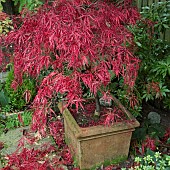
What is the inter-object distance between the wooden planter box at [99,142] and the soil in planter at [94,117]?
58mm

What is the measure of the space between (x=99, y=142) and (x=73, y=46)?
93cm

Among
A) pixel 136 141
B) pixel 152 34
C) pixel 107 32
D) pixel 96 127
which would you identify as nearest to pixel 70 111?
pixel 96 127

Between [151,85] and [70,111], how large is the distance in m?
0.84

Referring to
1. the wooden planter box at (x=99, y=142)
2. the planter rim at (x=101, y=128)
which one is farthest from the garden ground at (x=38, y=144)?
the planter rim at (x=101, y=128)

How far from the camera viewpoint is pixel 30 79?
131 inches

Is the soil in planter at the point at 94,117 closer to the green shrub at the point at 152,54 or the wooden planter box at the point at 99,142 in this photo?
the wooden planter box at the point at 99,142

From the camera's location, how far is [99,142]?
2.30 metres

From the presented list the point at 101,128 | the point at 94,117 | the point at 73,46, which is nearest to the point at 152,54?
the point at 94,117

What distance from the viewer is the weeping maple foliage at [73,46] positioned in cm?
175

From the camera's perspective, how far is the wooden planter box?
221 cm

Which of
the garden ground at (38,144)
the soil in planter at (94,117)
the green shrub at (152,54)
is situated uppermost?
the green shrub at (152,54)

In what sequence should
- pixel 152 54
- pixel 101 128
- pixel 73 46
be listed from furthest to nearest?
pixel 152 54 → pixel 101 128 → pixel 73 46

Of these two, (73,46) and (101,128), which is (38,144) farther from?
(73,46)

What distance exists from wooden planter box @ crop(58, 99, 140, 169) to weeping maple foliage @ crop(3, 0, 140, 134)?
0.36m
